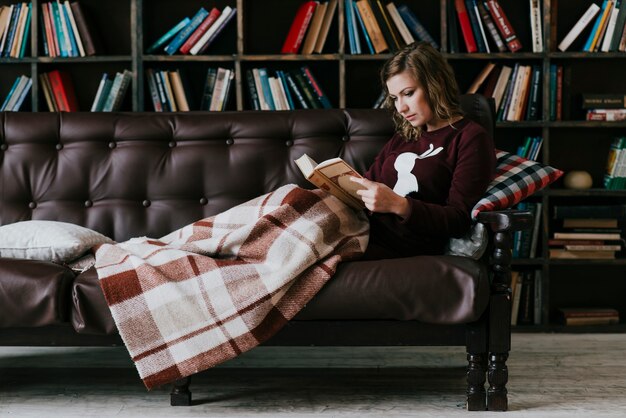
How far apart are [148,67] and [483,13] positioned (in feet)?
4.72

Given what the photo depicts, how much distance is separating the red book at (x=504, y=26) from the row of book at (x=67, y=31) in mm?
1680

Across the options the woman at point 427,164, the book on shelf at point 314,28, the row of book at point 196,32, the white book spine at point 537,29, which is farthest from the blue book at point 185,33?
the white book spine at point 537,29

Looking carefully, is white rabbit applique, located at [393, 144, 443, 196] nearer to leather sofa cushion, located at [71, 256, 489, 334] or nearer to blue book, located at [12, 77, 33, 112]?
leather sofa cushion, located at [71, 256, 489, 334]

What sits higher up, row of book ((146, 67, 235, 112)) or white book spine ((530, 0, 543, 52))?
Result: white book spine ((530, 0, 543, 52))

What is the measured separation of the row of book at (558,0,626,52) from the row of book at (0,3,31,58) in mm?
2266

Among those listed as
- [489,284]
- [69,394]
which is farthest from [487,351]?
[69,394]

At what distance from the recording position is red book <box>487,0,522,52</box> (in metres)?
3.25

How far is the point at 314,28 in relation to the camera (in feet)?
10.9

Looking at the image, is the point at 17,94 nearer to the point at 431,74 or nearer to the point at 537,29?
the point at 431,74

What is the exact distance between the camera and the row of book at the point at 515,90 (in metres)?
3.27

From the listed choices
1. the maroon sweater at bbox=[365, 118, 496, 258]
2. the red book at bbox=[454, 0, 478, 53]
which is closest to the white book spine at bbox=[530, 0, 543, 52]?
the red book at bbox=[454, 0, 478, 53]

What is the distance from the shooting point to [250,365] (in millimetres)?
2623

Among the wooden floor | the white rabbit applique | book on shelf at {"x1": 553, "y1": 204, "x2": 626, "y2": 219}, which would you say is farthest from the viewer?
book on shelf at {"x1": 553, "y1": 204, "x2": 626, "y2": 219}

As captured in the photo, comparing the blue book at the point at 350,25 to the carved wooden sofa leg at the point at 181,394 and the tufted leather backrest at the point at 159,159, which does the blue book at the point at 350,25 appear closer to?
the tufted leather backrest at the point at 159,159
